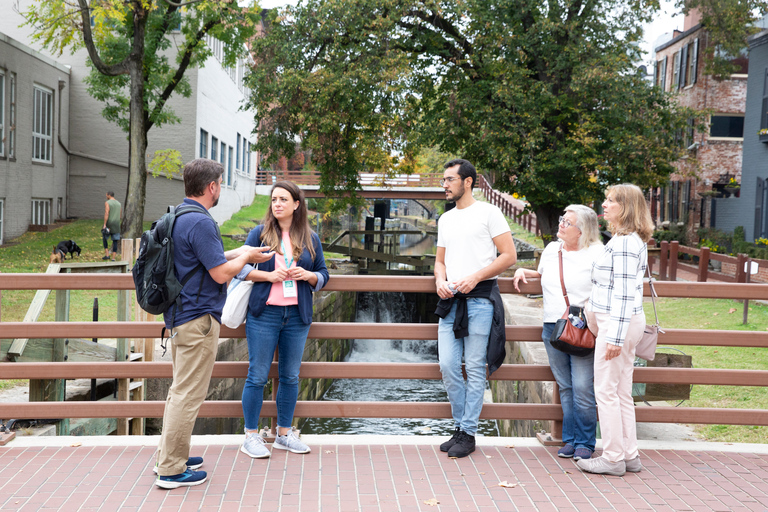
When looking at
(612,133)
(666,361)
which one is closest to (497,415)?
(666,361)

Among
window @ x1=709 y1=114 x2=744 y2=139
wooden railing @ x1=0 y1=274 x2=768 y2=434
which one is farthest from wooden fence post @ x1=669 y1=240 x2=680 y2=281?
wooden railing @ x1=0 y1=274 x2=768 y2=434

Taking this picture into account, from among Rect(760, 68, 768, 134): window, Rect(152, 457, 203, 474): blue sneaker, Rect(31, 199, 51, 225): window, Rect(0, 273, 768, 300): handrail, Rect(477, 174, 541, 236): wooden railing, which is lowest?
Rect(152, 457, 203, 474): blue sneaker

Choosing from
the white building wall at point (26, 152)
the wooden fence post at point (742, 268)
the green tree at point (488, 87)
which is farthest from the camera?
the white building wall at point (26, 152)

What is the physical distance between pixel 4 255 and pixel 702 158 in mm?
25353

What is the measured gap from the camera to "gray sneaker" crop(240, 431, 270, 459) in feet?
15.0

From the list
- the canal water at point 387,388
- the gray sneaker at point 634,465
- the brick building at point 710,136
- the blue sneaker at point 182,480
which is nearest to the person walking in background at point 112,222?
the canal water at point 387,388

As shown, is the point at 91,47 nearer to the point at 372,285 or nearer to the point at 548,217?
the point at 548,217

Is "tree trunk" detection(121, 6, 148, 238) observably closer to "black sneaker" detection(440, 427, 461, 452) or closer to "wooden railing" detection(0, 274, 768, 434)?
"wooden railing" detection(0, 274, 768, 434)

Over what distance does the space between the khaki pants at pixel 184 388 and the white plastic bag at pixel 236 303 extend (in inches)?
14.7

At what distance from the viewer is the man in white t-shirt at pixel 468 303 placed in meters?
4.68

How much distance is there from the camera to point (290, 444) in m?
4.72

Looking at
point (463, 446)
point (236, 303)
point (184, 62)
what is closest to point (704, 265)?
point (463, 446)

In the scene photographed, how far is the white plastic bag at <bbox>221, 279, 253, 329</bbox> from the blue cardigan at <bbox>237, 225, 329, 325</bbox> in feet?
0.12

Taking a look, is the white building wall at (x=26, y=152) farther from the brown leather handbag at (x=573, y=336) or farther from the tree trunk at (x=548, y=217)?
the brown leather handbag at (x=573, y=336)
